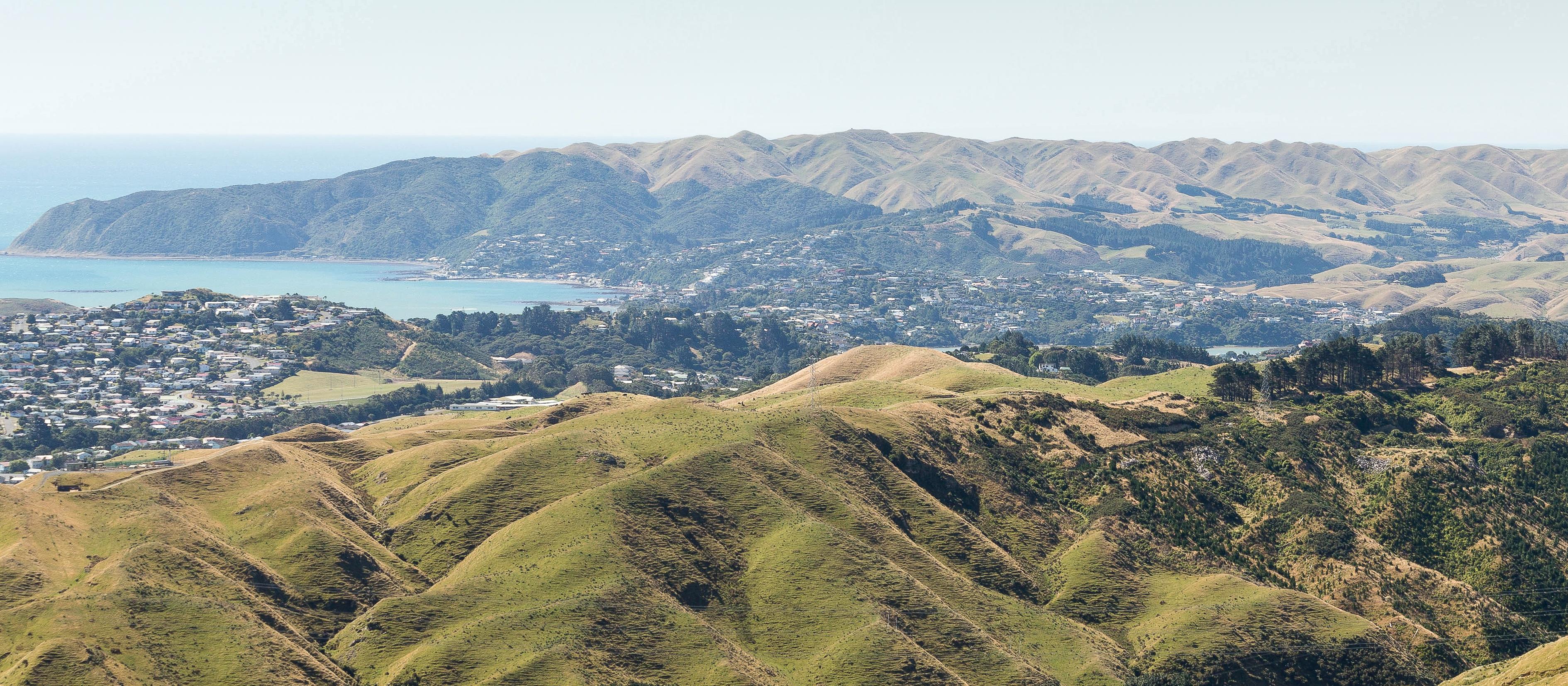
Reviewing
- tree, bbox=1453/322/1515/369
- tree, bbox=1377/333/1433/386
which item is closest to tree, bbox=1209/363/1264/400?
tree, bbox=1377/333/1433/386

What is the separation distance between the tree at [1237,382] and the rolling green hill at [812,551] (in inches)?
473

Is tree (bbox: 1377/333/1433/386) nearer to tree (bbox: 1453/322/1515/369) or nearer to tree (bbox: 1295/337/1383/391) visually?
tree (bbox: 1295/337/1383/391)

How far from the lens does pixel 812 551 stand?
110m

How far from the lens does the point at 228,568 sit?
97812 mm

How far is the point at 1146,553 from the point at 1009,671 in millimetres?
31854

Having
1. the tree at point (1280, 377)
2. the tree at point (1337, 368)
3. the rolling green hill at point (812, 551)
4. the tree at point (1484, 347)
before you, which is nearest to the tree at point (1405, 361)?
the tree at point (1337, 368)

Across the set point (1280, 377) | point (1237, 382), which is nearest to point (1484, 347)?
point (1280, 377)

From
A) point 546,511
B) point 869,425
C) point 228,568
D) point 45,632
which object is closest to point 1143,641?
point 869,425

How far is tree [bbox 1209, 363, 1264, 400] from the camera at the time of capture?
562 feet

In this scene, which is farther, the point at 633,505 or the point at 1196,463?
the point at 1196,463

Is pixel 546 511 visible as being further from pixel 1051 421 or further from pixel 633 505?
pixel 1051 421

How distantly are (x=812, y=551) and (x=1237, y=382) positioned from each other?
277 feet

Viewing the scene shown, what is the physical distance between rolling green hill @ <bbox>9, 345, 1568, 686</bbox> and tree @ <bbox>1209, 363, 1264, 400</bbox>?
12019 millimetres

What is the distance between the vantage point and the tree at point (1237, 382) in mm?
171250
